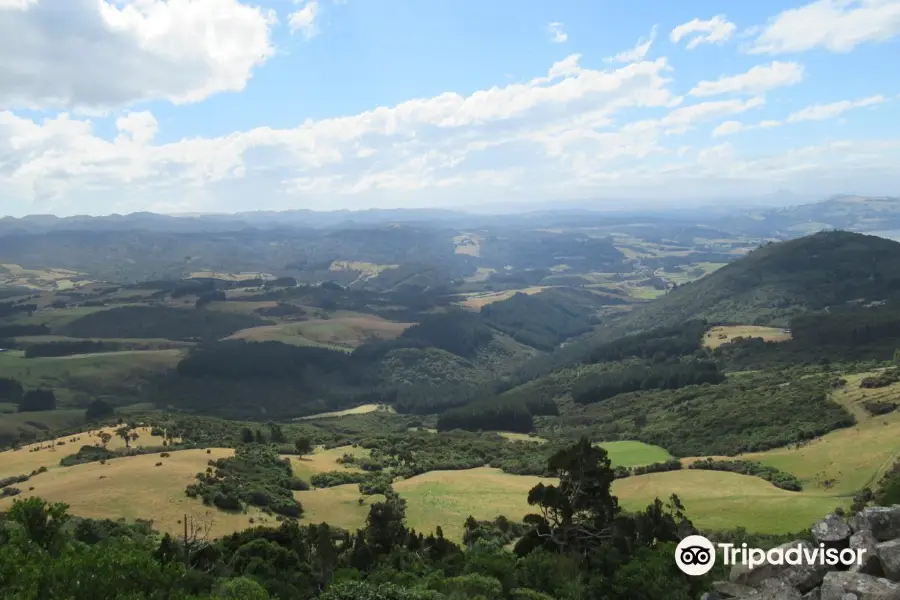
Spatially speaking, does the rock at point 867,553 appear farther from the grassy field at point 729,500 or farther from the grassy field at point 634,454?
the grassy field at point 634,454

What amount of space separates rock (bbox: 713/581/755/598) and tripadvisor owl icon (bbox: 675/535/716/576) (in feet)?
13.2

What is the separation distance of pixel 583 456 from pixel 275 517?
36.1m

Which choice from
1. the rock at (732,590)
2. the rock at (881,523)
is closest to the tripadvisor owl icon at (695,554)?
the rock at (732,590)

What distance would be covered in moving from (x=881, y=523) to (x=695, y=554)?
7.65 metres

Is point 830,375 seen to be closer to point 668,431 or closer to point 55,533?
point 668,431

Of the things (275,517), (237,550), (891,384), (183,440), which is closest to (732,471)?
(891,384)

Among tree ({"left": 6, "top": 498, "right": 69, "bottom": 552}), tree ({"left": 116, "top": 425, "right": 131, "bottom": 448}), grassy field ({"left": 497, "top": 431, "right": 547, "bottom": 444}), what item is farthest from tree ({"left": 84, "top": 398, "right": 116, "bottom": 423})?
tree ({"left": 6, "top": 498, "right": 69, "bottom": 552})

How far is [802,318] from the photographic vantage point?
18338 cm

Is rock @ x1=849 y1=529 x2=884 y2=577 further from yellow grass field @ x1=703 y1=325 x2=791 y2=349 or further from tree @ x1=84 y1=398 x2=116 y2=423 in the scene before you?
yellow grass field @ x1=703 y1=325 x2=791 y2=349

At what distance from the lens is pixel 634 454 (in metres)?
99.4

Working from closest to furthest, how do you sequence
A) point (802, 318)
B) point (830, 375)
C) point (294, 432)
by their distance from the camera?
1. point (830, 375)
2. point (294, 432)
3. point (802, 318)

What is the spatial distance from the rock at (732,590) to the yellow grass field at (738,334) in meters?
165

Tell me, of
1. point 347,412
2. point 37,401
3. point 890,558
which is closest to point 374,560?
point 890,558

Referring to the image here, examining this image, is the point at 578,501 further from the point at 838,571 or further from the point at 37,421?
the point at 37,421
